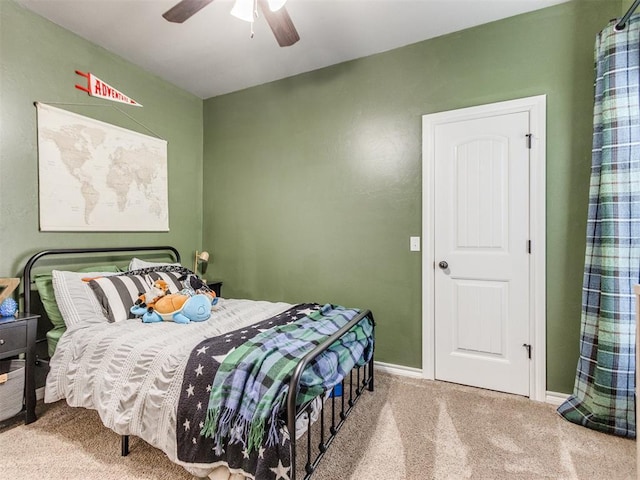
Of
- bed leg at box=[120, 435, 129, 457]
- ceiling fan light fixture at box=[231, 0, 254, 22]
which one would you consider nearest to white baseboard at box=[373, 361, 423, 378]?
bed leg at box=[120, 435, 129, 457]

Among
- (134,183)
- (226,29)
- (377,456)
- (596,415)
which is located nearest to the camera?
(377,456)

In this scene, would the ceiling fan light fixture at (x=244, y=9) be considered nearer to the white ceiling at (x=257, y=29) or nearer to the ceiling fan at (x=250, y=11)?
the ceiling fan at (x=250, y=11)

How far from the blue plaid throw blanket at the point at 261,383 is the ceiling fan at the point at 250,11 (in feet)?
5.90

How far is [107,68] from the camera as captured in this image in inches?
112

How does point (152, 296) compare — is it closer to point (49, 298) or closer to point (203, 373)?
point (49, 298)

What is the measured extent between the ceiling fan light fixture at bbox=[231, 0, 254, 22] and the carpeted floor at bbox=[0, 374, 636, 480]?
2.51m

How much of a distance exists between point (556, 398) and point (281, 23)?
3113mm

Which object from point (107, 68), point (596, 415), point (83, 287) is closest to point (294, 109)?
point (107, 68)

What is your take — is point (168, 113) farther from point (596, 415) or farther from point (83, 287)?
point (596, 415)

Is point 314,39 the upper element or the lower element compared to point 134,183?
upper

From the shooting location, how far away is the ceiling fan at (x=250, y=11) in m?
1.77

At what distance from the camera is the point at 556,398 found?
7.50 ft

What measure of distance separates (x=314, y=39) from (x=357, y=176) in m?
1.20

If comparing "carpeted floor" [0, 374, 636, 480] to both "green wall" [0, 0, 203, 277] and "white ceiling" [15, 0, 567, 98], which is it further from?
"white ceiling" [15, 0, 567, 98]
